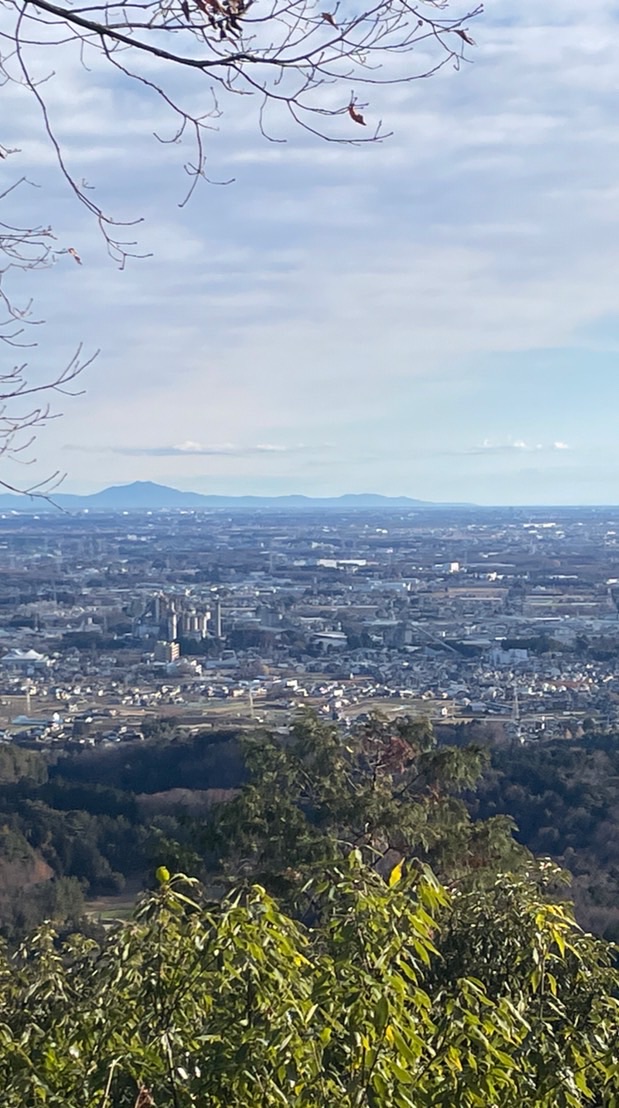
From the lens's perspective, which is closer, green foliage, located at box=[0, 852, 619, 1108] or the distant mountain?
green foliage, located at box=[0, 852, 619, 1108]

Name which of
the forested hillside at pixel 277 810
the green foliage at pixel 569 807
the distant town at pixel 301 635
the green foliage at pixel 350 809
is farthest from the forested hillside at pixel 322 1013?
the distant town at pixel 301 635

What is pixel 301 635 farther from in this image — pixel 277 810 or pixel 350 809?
pixel 277 810

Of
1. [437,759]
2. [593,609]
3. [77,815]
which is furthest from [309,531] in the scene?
[437,759]

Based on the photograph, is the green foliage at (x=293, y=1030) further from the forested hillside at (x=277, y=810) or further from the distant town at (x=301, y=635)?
the distant town at (x=301, y=635)

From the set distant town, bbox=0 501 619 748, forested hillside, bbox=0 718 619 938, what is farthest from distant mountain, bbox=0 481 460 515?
forested hillside, bbox=0 718 619 938

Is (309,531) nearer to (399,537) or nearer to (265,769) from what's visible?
(399,537)

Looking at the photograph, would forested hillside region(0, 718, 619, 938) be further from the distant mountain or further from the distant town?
the distant mountain

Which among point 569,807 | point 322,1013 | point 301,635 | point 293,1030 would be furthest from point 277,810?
point 301,635
